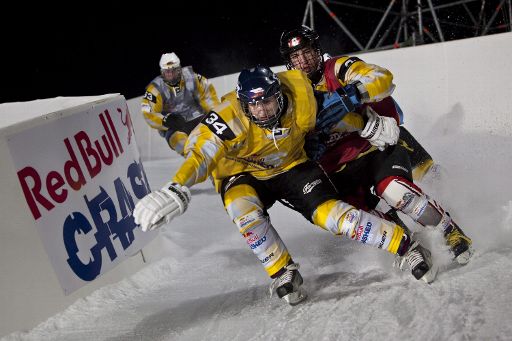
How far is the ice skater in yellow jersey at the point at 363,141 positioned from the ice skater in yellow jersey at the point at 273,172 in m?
0.22

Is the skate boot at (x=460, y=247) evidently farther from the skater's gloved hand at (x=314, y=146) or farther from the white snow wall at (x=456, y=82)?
the white snow wall at (x=456, y=82)

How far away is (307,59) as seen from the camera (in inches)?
189

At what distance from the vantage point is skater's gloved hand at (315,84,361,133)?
4.10 meters

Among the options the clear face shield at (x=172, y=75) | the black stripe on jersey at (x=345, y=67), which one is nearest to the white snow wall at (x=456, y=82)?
the clear face shield at (x=172, y=75)

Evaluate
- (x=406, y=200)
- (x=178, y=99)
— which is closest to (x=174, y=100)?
(x=178, y=99)

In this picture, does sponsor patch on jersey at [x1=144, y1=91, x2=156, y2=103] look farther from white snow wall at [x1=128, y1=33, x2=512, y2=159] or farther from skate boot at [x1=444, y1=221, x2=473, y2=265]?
skate boot at [x1=444, y1=221, x2=473, y2=265]

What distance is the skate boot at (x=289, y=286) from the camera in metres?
4.00

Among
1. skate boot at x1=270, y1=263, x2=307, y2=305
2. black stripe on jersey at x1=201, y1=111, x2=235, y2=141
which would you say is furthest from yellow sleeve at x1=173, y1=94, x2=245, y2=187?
skate boot at x1=270, y1=263, x2=307, y2=305

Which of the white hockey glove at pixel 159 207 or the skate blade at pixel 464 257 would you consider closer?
the white hockey glove at pixel 159 207

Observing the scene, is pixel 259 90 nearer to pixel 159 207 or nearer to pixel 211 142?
pixel 211 142

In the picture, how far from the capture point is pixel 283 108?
4.00m

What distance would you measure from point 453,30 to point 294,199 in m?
12.0

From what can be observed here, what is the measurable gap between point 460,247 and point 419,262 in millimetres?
372

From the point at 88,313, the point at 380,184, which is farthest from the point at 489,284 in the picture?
the point at 88,313
